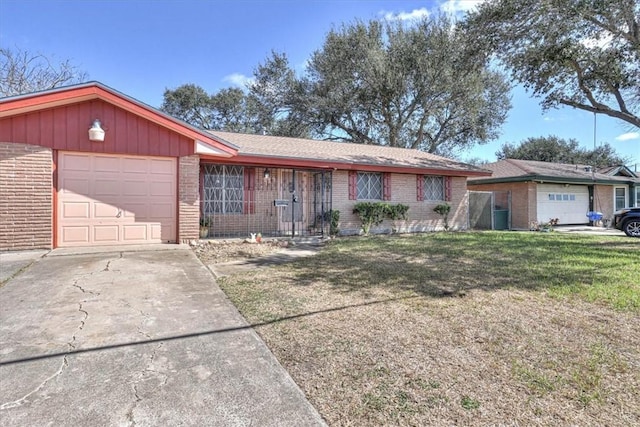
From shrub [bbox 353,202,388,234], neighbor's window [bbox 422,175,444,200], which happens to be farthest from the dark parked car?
shrub [bbox 353,202,388,234]

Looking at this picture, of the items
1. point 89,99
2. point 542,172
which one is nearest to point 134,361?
point 89,99

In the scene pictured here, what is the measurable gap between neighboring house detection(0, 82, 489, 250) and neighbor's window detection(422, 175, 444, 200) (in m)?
3.57

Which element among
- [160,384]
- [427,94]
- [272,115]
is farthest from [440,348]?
[272,115]

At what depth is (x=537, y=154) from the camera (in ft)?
124

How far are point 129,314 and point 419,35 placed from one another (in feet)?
71.7

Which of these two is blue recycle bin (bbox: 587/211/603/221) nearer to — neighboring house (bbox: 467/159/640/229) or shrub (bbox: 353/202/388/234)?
neighboring house (bbox: 467/159/640/229)

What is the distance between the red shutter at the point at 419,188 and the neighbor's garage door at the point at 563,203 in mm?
7454

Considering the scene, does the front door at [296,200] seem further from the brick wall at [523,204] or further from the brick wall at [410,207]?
the brick wall at [523,204]

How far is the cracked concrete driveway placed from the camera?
7.01 feet

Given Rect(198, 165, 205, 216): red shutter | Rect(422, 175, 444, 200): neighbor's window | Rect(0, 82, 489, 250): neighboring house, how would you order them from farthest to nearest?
1. Rect(422, 175, 444, 200): neighbor's window
2. Rect(198, 165, 205, 216): red shutter
3. Rect(0, 82, 489, 250): neighboring house

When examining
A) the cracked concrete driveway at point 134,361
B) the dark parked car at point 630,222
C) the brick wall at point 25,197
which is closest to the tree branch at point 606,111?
the dark parked car at point 630,222

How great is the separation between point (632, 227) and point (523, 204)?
4.38 m

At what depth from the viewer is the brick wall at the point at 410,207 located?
12.0 meters

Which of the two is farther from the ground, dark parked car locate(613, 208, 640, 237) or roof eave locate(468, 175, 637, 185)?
roof eave locate(468, 175, 637, 185)
